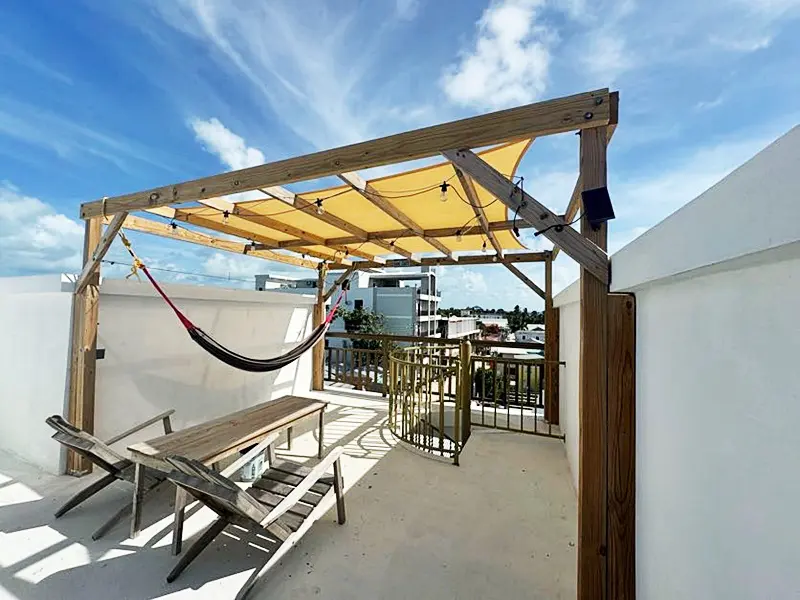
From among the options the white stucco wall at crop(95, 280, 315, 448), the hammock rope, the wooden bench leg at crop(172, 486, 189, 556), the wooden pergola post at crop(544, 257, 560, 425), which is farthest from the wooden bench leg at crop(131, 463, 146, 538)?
the wooden pergola post at crop(544, 257, 560, 425)

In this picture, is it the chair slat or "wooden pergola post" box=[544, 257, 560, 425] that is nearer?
the chair slat

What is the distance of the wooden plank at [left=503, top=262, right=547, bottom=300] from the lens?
464cm

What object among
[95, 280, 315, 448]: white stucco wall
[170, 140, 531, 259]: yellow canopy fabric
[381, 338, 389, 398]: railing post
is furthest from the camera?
[381, 338, 389, 398]: railing post

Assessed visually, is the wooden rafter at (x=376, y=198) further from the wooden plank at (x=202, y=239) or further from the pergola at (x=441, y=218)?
the wooden plank at (x=202, y=239)

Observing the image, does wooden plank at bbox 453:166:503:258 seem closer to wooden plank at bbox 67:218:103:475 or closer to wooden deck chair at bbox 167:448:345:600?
wooden deck chair at bbox 167:448:345:600

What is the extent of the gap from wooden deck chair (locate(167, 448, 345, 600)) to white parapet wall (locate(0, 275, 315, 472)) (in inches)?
75.0

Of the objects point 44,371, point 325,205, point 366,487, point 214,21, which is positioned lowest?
point 366,487

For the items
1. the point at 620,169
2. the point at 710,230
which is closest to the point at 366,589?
the point at 710,230

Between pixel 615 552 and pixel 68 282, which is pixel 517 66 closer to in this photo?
pixel 615 552

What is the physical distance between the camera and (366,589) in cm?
172

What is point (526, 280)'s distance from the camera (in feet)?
15.7

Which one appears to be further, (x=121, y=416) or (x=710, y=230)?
(x=121, y=416)

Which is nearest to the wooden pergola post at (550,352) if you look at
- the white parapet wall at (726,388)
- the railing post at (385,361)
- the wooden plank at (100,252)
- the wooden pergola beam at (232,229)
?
the railing post at (385,361)

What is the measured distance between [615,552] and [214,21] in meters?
5.28
